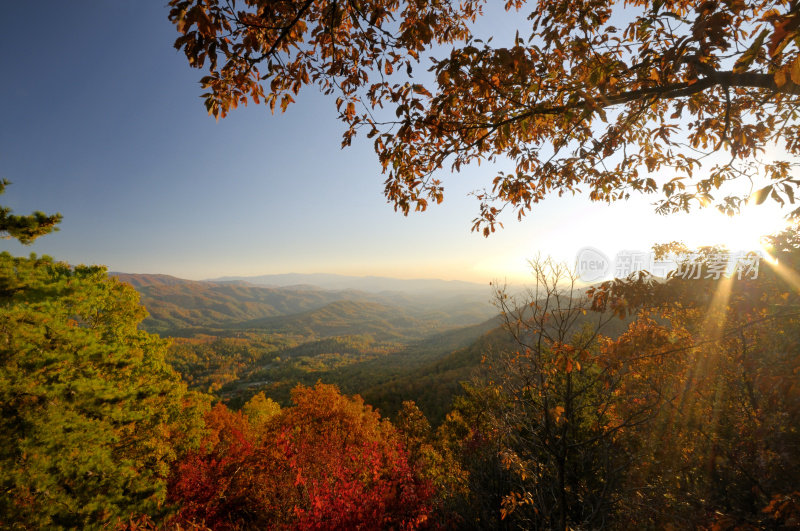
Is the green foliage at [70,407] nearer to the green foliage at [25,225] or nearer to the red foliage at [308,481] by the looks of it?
the green foliage at [25,225]

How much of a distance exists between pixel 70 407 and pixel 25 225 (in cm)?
599

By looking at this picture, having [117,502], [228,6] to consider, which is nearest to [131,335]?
[117,502]

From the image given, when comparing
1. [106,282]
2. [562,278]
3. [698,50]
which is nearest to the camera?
[698,50]

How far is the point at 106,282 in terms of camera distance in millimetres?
11891

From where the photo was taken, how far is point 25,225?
27.5 feet

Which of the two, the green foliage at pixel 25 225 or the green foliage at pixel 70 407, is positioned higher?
the green foliage at pixel 25 225

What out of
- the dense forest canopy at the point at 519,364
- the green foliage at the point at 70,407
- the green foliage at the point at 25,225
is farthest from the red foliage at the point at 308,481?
the green foliage at the point at 25,225

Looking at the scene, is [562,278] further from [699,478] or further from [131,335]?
[131,335]

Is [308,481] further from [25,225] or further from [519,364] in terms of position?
[25,225]

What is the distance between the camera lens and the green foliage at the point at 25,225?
819 centimetres

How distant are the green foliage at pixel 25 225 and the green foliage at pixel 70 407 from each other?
3.01 ft

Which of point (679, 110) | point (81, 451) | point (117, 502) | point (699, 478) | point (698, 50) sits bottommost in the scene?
point (117, 502)

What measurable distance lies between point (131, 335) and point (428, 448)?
56.8ft

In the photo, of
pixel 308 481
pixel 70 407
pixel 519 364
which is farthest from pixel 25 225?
pixel 519 364
